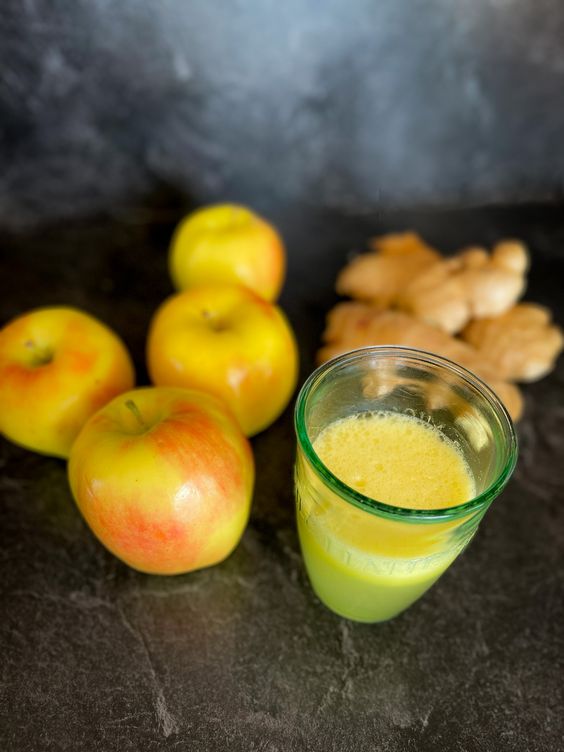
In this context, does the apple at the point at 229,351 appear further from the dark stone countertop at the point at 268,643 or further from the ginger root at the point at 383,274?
the ginger root at the point at 383,274

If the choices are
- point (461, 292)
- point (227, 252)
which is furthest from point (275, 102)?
point (461, 292)

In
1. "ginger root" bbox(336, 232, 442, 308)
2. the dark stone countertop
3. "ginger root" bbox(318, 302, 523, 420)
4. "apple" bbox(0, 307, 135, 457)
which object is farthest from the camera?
"ginger root" bbox(336, 232, 442, 308)

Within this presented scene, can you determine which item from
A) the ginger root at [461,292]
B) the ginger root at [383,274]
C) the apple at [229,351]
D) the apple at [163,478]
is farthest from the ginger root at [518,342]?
the apple at [163,478]

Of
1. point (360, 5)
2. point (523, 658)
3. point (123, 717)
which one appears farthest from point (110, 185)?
point (523, 658)

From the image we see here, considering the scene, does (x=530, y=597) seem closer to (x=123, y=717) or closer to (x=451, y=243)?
(x=123, y=717)

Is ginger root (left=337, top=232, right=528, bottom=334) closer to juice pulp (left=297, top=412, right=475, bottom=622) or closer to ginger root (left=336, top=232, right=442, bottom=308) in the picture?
ginger root (left=336, top=232, right=442, bottom=308)

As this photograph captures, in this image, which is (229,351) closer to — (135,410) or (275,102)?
(135,410)

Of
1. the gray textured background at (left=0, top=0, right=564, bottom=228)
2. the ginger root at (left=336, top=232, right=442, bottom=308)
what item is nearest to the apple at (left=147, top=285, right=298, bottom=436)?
the ginger root at (left=336, top=232, right=442, bottom=308)
